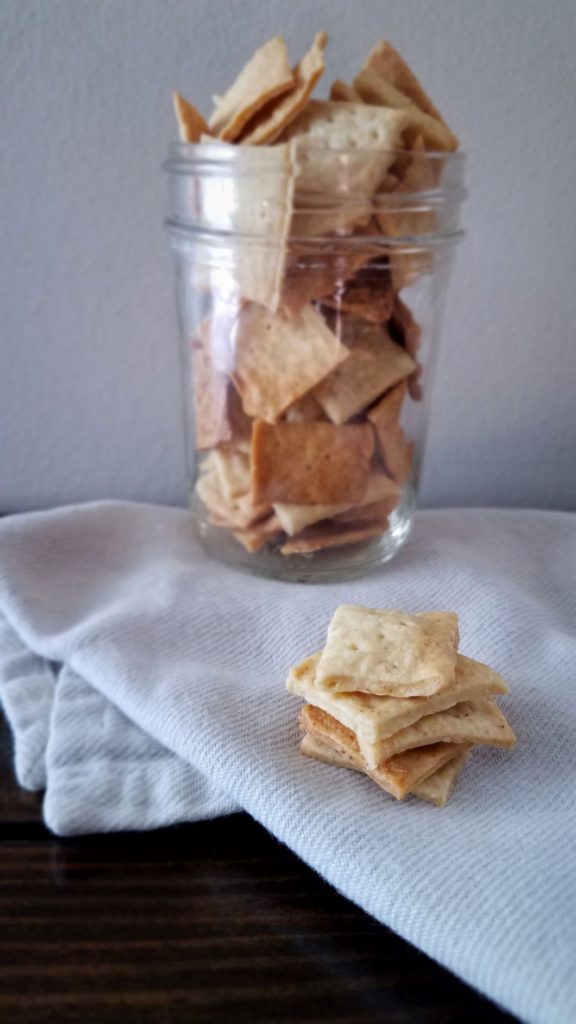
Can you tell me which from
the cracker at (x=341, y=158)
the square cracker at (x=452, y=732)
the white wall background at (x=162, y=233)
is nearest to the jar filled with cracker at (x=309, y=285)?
the cracker at (x=341, y=158)

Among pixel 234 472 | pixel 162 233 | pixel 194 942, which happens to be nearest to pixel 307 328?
pixel 234 472

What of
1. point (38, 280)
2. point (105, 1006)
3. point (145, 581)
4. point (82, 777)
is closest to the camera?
point (105, 1006)

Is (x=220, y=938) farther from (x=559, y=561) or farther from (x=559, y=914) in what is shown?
(x=559, y=561)

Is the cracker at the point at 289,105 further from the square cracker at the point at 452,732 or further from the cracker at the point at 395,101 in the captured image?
the square cracker at the point at 452,732

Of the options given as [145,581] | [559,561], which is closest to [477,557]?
[559,561]

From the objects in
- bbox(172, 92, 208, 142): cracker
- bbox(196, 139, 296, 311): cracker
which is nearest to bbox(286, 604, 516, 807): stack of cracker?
bbox(196, 139, 296, 311): cracker

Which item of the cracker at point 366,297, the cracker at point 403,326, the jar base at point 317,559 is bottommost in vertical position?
the jar base at point 317,559
